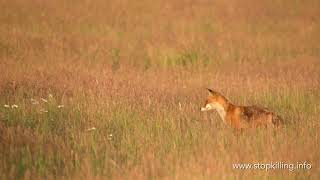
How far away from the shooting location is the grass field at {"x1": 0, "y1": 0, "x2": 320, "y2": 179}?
281 inches

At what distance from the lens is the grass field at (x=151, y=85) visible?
23.5 ft

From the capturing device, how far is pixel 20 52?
13906mm

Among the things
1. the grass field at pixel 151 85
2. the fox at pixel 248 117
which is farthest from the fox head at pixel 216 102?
the grass field at pixel 151 85

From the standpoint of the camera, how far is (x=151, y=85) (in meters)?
11.7

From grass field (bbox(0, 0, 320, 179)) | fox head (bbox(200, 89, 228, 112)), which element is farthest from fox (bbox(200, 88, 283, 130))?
grass field (bbox(0, 0, 320, 179))

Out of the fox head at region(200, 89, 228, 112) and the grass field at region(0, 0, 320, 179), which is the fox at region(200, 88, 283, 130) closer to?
the fox head at region(200, 89, 228, 112)

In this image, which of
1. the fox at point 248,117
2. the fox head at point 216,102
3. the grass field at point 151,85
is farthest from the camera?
the fox head at point 216,102

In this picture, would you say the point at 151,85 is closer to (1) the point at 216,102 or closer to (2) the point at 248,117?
(1) the point at 216,102

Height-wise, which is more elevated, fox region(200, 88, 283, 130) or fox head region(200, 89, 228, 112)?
fox head region(200, 89, 228, 112)

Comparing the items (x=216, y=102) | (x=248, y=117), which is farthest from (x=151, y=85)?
(x=248, y=117)

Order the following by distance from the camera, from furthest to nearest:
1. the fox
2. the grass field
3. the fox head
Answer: the fox head, the fox, the grass field

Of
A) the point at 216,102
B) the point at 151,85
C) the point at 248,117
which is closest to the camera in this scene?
the point at 248,117

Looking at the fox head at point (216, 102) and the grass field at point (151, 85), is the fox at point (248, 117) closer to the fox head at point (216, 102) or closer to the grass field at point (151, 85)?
the fox head at point (216, 102)

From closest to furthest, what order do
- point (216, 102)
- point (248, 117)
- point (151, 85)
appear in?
point (248, 117)
point (216, 102)
point (151, 85)
